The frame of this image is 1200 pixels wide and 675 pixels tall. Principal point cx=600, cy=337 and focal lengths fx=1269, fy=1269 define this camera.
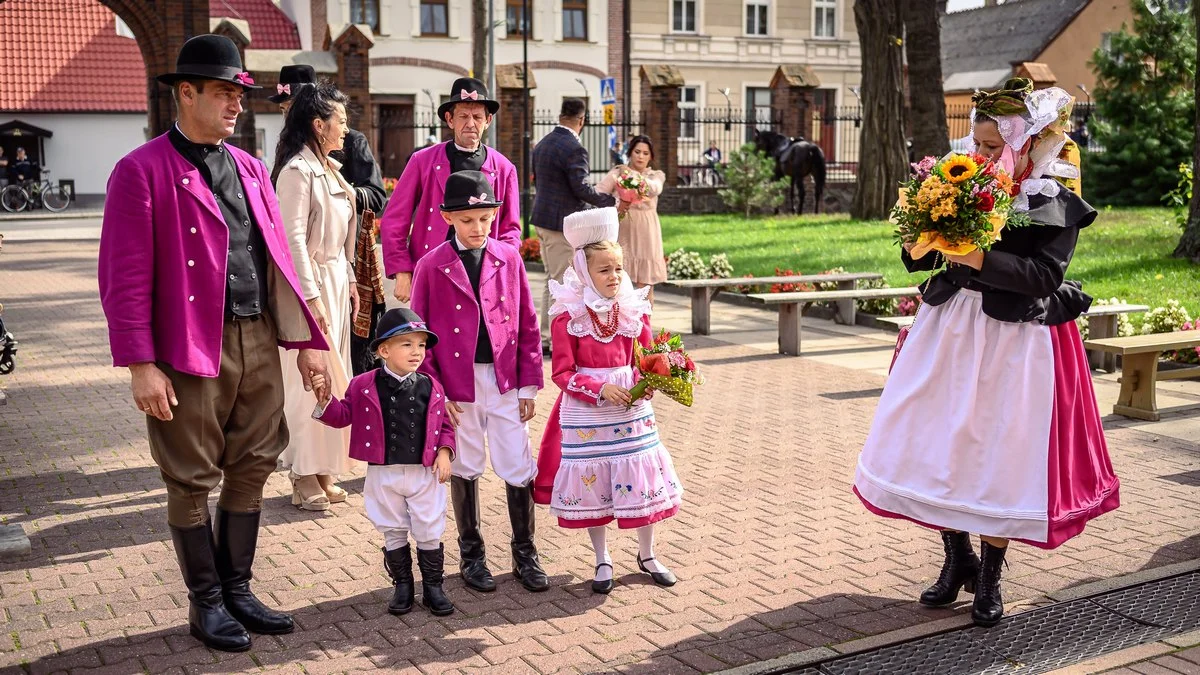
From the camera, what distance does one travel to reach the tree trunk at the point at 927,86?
21953 mm

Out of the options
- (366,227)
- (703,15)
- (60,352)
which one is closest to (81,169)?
(703,15)

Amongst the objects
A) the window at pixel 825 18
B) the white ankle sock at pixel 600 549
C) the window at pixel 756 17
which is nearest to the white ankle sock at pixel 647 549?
the white ankle sock at pixel 600 549

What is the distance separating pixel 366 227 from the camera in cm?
713

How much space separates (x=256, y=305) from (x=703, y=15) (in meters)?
43.6

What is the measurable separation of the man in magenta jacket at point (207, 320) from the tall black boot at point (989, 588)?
2672 mm

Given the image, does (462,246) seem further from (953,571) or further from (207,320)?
(953,571)

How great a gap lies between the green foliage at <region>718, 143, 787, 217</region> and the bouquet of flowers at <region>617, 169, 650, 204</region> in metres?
16.0

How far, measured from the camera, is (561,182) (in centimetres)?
1052

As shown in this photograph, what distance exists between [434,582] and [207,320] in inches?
54.6

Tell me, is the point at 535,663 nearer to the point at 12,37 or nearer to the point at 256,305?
the point at 256,305

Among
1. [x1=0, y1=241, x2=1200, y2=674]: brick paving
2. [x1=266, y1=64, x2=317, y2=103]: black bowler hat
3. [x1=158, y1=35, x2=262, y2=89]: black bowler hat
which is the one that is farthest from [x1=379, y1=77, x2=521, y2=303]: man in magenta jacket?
[x1=158, y1=35, x2=262, y2=89]: black bowler hat

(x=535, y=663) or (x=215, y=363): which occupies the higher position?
(x=215, y=363)

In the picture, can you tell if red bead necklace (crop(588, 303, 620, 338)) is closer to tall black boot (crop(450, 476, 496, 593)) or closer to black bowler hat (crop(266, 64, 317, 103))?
tall black boot (crop(450, 476, 496, 593))

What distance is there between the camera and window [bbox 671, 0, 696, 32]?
46438 millimetres
